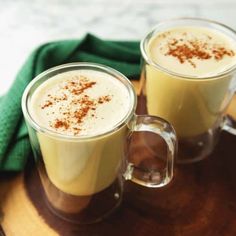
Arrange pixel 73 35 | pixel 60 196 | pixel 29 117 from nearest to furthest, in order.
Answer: pixel 29 117
pixel 60 196
pixel 73 35

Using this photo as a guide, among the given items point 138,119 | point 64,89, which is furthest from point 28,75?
point 138,119

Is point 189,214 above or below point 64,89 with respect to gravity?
below

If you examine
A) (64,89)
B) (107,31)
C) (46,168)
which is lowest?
(107,31)

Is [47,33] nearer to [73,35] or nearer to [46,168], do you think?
[73,35]

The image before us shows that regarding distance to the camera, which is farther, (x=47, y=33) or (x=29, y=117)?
(x=47, y=33)

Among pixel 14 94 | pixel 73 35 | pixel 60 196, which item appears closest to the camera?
pixel 60 196

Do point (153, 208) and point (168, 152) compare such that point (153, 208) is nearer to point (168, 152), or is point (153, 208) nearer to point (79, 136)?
point (168, 152)
